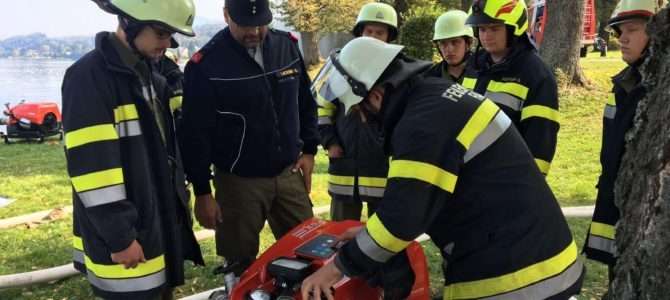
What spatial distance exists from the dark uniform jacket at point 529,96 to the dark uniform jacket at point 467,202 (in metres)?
1.20

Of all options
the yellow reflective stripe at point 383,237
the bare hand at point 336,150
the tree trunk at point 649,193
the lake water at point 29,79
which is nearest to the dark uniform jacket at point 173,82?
the bare hand at point 336,150

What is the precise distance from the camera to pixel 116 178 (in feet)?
7.34

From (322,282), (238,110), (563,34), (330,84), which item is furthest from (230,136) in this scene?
(563,34)

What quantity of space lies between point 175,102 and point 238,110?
0.35m

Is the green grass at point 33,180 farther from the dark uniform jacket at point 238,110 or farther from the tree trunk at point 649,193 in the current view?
the tree trunk at point 649,193

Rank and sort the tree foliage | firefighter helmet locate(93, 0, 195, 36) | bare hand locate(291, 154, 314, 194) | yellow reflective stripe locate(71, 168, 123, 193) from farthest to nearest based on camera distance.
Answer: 1. the tree foliage
2. bare hand locate(291, 154, 314, 194)
3. firefighter helmet locate(93, 0, 195, 36)
4. yellow reflective stripe locate(71, 168, 123, 193)

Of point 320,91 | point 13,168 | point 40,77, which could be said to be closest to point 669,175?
point 320,91

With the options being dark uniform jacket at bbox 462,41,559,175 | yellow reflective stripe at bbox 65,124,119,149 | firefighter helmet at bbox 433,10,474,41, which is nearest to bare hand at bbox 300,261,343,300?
yellow reflective stripe at bbox 65,124,119,149

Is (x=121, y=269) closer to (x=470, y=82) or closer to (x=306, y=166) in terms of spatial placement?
(x=306, y=166)

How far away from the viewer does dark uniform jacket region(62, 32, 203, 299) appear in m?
2.21

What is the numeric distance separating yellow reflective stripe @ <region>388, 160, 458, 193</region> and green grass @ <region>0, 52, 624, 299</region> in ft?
7.52

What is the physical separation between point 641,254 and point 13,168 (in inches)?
394

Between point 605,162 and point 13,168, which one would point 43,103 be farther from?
point 605,162

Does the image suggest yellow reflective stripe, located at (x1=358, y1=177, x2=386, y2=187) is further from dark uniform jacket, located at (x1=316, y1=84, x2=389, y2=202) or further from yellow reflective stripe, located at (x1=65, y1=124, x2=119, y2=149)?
yellow reflective stripe, located at (x1=65, y1=124, x2=119, y2=149)
